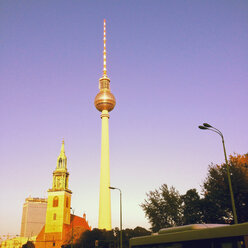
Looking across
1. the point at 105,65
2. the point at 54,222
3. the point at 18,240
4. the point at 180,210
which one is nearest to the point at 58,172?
the point at 54,222

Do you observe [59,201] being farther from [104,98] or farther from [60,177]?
[104,98]

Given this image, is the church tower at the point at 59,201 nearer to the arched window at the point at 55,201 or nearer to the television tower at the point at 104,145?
the arched window at the point at 55,201

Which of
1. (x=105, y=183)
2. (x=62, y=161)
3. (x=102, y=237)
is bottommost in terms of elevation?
(x=102, y=237)

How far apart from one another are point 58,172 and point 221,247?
9490cm

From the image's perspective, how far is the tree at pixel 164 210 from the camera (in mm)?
45487

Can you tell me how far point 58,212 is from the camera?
97562mm

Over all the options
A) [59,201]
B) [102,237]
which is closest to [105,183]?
[59,201]

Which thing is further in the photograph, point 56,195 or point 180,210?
point 56,195

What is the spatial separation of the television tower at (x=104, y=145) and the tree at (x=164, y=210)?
166ft

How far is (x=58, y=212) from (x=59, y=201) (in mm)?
3398

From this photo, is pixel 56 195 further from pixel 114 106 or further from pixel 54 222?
pixel 114 106

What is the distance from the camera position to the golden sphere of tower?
110062mm

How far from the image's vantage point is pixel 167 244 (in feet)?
44.4

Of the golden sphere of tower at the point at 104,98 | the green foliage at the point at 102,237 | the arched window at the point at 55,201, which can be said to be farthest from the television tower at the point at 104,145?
the green foliage at the point at 102,237
